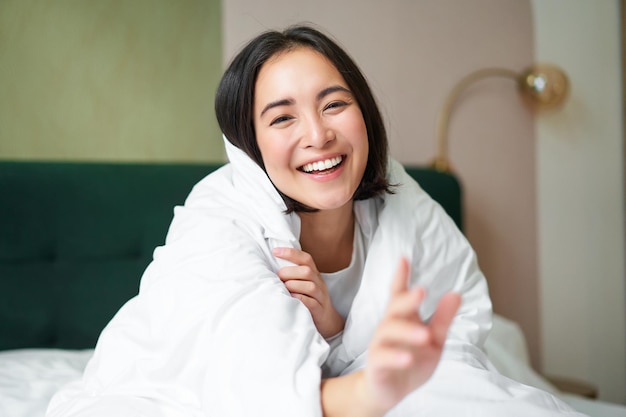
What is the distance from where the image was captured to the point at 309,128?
3.66ft

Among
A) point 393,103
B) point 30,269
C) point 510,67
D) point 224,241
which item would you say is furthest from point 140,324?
point 510,67

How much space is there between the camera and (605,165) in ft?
9.04

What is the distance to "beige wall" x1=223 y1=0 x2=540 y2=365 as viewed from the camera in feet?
7.65

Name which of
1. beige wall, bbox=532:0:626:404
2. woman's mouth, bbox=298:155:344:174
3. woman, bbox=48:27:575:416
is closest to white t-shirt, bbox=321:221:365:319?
woman, bbox=48:27:575:416

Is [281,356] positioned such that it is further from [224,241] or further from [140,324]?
[140,324]

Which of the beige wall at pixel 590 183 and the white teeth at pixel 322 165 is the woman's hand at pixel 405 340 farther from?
the beige wall at pixel 590 183

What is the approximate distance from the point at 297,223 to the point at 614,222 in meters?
2.07

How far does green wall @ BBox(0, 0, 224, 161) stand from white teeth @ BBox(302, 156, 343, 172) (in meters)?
0.91

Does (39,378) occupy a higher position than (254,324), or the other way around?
(254,324)

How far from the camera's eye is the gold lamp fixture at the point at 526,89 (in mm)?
2439

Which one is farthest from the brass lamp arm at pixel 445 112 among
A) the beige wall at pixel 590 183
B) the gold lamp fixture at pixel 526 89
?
the beige wall at pixel 590 183

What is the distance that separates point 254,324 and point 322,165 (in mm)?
363

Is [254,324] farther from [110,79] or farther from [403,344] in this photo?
[110,79]

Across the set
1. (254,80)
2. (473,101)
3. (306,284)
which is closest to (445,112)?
(473,101)
